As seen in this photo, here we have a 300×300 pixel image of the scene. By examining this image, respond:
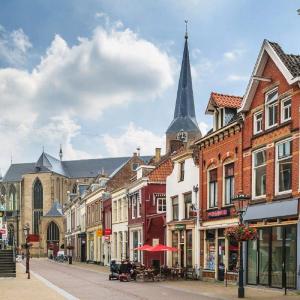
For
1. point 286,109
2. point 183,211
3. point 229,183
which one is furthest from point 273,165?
point 183,211

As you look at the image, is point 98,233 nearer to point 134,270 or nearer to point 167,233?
point 167,233

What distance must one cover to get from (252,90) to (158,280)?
11766mm

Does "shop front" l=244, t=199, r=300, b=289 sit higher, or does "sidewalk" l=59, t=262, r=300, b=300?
"shop front" l=244, t=199, r=300, b=289


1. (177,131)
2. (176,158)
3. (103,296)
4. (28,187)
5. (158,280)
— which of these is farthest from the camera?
(28,187)

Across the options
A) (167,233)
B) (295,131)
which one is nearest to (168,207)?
(167,233)

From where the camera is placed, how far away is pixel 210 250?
105 ft

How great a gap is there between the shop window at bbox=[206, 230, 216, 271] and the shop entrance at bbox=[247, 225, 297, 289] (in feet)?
13.4

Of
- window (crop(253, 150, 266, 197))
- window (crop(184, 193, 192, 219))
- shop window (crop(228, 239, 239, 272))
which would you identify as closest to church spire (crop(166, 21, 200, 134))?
window (crop(184, 193, 192, 219))

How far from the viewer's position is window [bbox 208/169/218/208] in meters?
31.8

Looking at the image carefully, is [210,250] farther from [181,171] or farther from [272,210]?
[272,210]

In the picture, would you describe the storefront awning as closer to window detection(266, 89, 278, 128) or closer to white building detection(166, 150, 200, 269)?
window detection(266, 89, 278, 128)

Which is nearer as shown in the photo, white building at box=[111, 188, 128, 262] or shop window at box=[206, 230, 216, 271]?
shop window at box=[206, 230, 216, 271]

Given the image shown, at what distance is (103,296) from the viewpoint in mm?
22891

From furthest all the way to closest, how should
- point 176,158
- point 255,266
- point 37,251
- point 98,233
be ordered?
point 37,251, point 98,233, point 176,158, point 255,266
